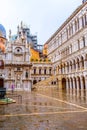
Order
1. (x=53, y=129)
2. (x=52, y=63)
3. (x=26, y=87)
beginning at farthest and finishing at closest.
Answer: (x=52, y=63)
(x=26, y=87)
(x=53, y=129)

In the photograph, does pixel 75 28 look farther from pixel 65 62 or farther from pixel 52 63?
pixel 52 63

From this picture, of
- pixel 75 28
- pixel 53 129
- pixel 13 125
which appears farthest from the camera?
pixel 75 28

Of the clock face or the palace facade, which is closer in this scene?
the palace facade

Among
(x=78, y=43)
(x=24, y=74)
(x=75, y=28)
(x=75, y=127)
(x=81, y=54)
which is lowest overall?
(x=75, y=127)

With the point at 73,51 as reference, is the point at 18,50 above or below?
above

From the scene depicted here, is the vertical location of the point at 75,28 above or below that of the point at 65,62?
above

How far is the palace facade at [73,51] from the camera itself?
44.1 meters

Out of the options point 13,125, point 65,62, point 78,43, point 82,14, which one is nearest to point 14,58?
point 65,62

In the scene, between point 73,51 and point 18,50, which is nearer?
point 73,51

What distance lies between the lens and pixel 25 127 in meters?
8.93

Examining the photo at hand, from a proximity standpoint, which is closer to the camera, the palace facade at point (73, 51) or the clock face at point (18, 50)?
the palace facade at point (73, 51)

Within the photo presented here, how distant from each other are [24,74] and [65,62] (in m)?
11.6

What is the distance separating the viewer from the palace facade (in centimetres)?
4406

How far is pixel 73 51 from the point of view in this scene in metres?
49.8
